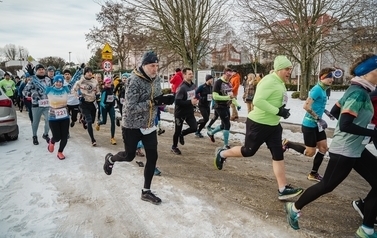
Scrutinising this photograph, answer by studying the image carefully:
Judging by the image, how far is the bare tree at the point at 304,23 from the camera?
1722cm

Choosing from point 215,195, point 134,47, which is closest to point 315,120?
point 215,195

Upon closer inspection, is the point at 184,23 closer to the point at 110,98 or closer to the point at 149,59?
the point at 110,98

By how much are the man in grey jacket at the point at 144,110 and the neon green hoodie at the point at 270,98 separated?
4.53 feet

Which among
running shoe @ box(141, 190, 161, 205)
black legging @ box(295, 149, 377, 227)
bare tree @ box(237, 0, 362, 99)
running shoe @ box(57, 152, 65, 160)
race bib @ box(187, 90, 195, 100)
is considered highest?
bare tree @ box(237, 0, 362, 99)

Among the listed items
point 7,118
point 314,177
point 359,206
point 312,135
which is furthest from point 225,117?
point 7,118

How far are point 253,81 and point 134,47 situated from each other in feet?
36.4

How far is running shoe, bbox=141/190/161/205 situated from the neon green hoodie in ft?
6.00

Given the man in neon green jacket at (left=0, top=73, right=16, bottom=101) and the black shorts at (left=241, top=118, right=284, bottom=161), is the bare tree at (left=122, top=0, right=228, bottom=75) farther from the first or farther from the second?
the black shorts at (left=241, top=118, right=284, bottom=161)

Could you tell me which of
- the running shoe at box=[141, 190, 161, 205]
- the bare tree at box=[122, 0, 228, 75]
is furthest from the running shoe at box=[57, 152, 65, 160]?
the bare tree at box=[122, 0, 228, 75]

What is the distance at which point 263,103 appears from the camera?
387 cm

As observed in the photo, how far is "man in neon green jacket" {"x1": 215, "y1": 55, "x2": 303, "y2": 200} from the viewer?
12.8 feet

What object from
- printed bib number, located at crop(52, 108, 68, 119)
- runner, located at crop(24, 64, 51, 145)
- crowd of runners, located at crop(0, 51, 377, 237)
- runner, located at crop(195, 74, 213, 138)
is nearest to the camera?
crowd of runners, located at crop(0, 51, 377, 237)

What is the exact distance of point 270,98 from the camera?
3928mm

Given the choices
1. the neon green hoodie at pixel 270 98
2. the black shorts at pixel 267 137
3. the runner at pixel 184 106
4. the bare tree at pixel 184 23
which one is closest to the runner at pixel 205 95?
the runner at pixel 184 106
